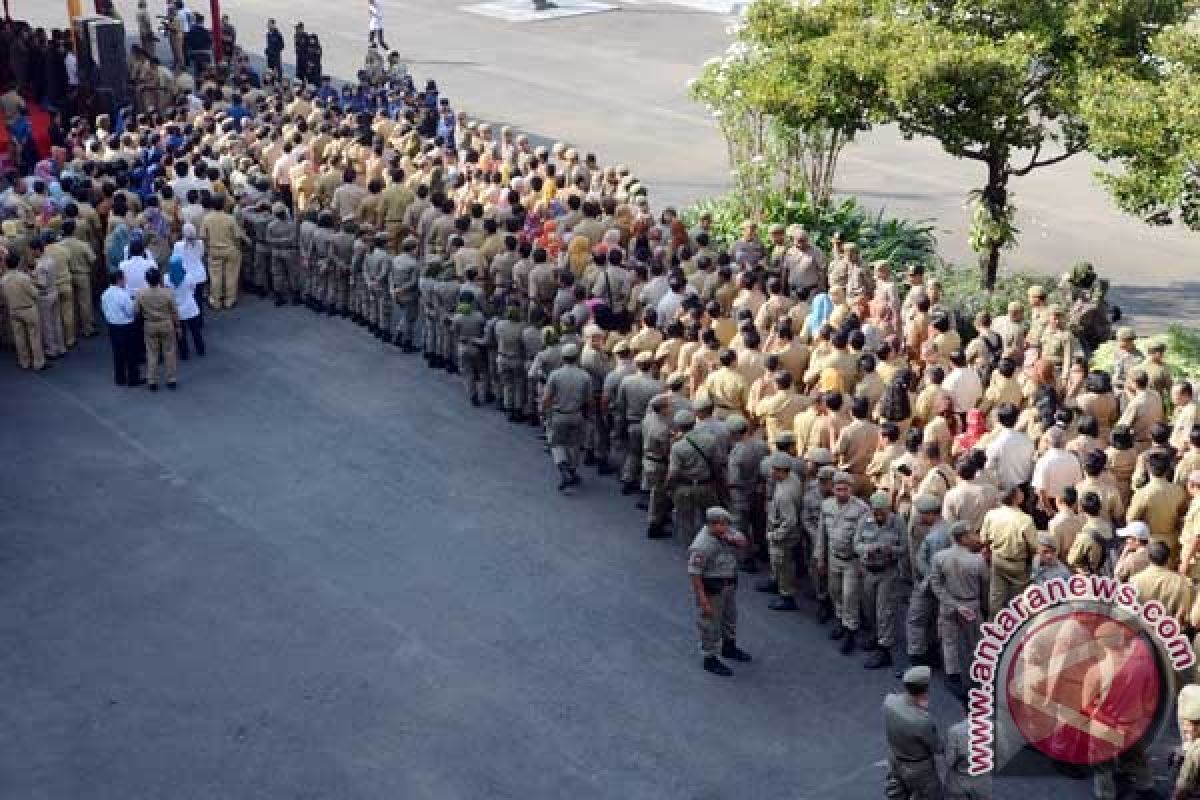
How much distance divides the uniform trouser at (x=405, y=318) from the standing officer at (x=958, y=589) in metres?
8.11

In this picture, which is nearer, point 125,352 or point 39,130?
point 125,352

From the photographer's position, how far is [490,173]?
20844 mm

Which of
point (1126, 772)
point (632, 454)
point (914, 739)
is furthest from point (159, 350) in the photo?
point (1126, 772)

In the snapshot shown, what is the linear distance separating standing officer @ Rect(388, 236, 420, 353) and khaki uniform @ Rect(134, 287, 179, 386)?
253 cm

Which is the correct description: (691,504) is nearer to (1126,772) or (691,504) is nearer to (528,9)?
(1126,772)

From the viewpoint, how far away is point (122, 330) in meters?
17.5

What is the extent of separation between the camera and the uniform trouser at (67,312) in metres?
18.5

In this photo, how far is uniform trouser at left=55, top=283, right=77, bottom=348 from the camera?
1847 cm

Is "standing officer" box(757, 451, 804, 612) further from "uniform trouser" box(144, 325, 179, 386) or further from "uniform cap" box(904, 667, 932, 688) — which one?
"uniform trouser" box(144, 325, 179, 386)

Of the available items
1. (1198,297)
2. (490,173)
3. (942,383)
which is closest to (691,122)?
(490,173)

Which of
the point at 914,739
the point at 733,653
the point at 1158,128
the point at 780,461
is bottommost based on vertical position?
the point at 733,653

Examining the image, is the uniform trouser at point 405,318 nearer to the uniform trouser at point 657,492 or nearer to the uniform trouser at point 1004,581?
the uniform trouser at point 657,492

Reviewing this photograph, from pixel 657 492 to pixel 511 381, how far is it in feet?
9.83

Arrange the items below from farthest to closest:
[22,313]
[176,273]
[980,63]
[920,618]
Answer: [176,273]
[22,313]
[980,63]
[920,618]
